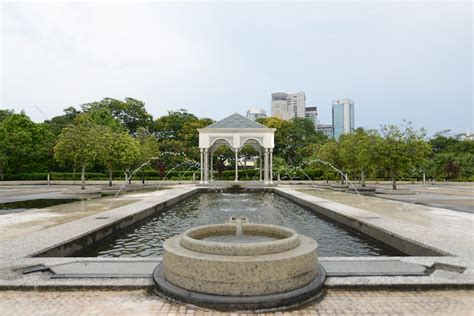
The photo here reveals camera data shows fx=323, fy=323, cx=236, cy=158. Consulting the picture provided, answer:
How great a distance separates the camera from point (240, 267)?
4.00 metres

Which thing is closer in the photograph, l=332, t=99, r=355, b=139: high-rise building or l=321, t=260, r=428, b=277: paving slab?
l=321, t=260, r=428, b=277: paving slab

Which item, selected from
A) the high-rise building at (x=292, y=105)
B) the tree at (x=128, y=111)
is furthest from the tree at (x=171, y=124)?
the high-rise building at (x=292, y=105)

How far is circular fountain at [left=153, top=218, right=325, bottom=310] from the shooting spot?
3955 mm

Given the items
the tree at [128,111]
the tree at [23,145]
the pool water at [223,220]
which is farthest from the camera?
the tree at [128,111]

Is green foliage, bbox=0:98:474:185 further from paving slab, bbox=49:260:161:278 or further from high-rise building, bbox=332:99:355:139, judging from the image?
high-rise building, bbox=332:99:355:139

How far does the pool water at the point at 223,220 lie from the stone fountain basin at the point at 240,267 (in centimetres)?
→ 289

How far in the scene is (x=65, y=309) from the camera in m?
3.84

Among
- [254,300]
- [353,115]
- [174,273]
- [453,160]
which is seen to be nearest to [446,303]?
[254,300]

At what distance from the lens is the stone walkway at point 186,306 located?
3777 mm

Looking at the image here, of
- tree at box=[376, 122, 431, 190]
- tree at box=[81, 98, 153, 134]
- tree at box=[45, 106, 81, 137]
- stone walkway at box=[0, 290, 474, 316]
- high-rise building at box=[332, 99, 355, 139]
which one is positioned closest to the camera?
stone walkway at box=[0, 290, 474, 316]

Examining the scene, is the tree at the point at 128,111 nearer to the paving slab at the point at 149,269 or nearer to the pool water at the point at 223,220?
A: the pool water at the point at 223,220

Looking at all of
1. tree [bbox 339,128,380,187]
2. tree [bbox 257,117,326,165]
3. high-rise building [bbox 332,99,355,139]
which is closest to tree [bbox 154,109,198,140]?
tree [bbox 257,117,326,165]

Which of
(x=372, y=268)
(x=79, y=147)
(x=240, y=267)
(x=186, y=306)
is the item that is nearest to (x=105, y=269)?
(x=186, y=306)

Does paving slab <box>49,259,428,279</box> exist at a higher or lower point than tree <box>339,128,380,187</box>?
lower
